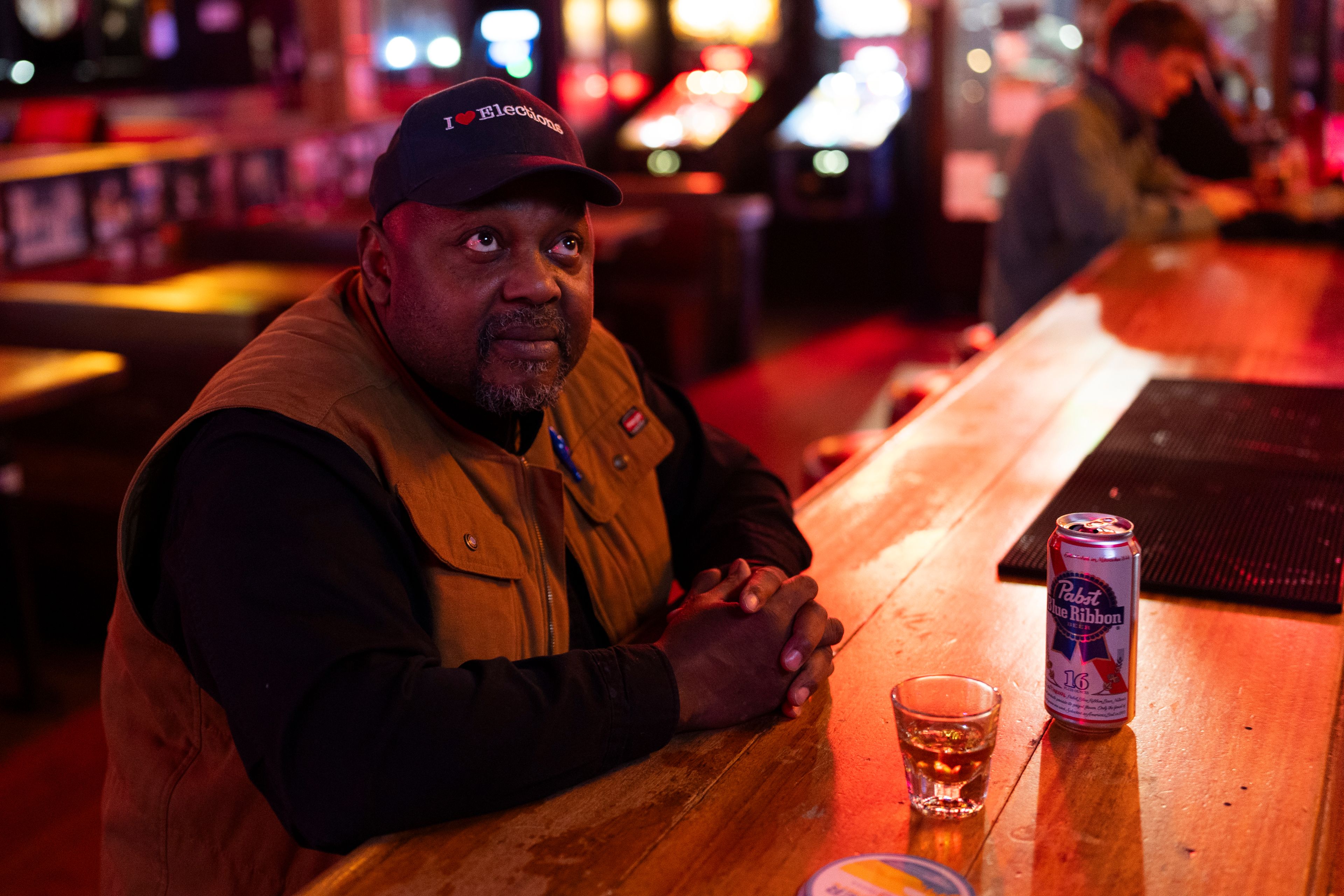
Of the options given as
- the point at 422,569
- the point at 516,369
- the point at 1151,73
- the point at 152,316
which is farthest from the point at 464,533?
the point at 1151,73

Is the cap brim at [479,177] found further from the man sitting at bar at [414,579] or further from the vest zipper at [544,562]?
the vest zipper at [544,562]

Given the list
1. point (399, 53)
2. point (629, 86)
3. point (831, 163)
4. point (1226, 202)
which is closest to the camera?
point (1226, 202)

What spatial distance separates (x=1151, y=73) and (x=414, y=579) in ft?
12.0

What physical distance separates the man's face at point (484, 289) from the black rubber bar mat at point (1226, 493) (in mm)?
689

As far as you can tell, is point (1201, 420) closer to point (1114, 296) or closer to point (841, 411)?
point (1114, 296)

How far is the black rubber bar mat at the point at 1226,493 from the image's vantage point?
163 centimetres

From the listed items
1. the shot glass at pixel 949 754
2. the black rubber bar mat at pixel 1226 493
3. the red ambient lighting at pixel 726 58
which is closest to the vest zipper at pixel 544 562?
the shot glass at pixel 949 754

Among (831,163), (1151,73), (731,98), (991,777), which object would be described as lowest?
(831,163)

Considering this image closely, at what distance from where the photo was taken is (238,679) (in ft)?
3.78

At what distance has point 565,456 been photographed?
1.61 metres

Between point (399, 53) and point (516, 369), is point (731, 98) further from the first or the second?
point (516, 369)

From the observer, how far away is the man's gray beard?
141cm

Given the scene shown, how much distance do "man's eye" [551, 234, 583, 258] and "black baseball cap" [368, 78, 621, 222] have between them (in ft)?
0.17

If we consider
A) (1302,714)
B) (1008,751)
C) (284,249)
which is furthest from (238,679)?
(284,249)
